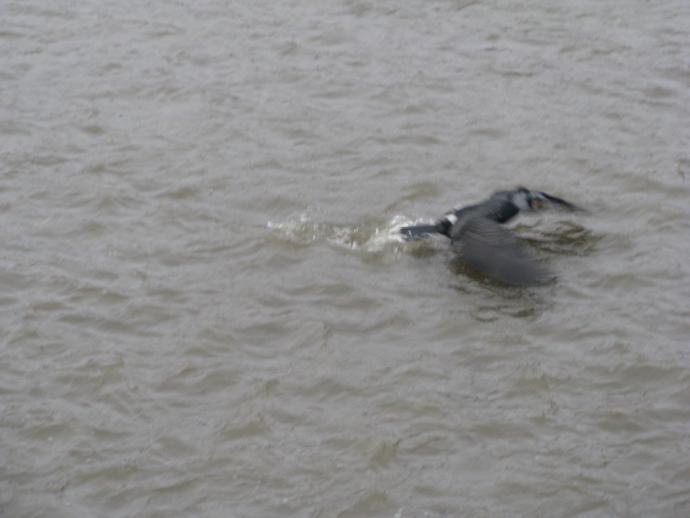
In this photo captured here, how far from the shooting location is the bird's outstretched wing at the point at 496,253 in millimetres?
6809

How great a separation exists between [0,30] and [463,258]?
6035mm

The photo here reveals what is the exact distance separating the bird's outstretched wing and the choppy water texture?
0.15 metres

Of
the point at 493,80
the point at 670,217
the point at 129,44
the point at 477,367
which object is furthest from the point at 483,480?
the point at 129,44

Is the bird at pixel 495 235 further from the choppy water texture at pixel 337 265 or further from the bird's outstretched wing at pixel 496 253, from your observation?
the choppy water texture at pixel 337 265

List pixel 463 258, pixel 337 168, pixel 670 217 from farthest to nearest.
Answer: pixel 337 168 < pixel 670 217 < pixel 463 258

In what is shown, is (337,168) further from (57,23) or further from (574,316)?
(57,23)

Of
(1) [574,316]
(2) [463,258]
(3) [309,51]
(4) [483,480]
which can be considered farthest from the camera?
(3) [309,51]

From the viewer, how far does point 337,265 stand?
729 centimetres

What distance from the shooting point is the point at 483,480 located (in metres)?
5.38

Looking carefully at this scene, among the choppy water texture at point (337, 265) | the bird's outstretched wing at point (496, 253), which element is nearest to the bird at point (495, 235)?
the bird's outstretched wing at point (496, 253)

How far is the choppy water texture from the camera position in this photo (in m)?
5.51

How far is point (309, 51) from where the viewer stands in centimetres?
1044

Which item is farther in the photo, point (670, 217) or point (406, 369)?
point (670, 217)

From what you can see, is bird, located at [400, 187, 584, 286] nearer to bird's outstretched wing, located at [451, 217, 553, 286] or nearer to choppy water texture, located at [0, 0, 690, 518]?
bird's outstretched wing, located at [451, 217, 553, 286]
